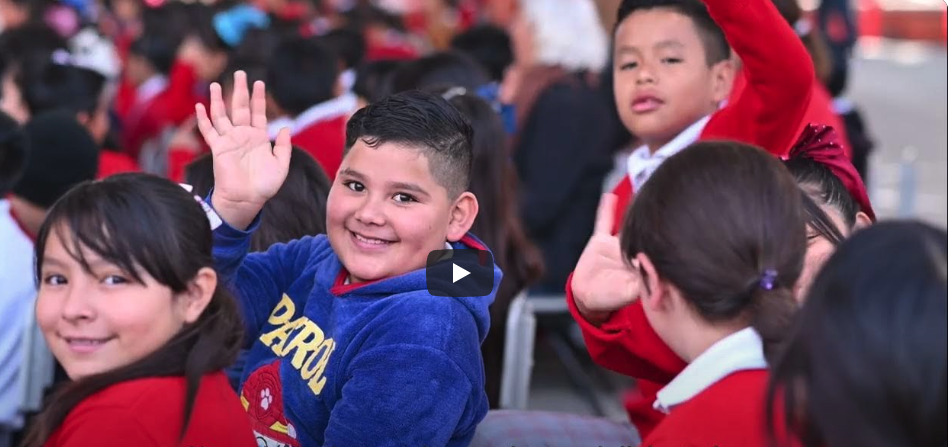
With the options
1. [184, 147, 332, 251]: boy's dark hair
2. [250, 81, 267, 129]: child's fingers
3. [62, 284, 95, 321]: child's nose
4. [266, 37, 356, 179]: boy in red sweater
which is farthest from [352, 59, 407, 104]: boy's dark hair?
[62, 284, 95, 321]: child's nose

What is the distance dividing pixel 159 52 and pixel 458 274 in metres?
4.88

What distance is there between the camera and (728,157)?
1.69 meters

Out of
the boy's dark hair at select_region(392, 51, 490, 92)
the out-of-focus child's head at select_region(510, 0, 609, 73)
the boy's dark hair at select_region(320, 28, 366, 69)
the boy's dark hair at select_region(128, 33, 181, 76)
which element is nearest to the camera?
the boy's dark hair at select_region(392, 51, 490, 92)

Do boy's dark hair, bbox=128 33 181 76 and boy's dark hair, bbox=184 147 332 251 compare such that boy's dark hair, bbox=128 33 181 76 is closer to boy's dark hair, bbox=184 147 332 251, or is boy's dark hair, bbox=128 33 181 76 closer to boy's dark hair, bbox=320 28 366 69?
boy's dark hair, bbox=320 28 366 69

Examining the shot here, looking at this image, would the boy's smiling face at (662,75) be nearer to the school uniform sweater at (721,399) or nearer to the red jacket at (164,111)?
the school uniform sweater at (721,399)

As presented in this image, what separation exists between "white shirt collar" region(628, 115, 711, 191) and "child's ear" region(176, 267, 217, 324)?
110 centimetres

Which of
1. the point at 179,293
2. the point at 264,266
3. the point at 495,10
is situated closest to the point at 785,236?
the point at 179,293

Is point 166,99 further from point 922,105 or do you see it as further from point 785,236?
point 922,105

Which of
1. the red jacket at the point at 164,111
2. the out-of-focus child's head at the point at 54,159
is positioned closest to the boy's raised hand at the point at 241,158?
the out-of-focus child's head at the point at 54,159

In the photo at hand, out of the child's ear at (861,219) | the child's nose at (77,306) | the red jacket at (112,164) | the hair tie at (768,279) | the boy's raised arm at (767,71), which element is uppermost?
the boy's raised arm at (767,71)

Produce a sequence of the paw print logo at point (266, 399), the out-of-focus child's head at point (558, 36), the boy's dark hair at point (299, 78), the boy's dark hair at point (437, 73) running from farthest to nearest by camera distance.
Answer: the out-of-focus child's head at point (558, 36)
the boy's dark hair at point (299, 78)
the boy's dark hair at point (437, 73)
the paw print logo at point (266, 399)

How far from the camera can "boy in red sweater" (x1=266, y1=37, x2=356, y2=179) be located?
4.25 metres

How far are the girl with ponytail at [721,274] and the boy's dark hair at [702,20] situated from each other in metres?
1.11

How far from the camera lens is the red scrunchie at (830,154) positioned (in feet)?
7.41
